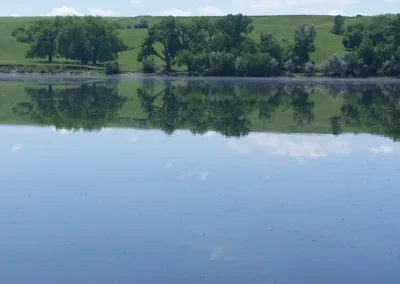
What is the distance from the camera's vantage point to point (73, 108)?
50.1 metres

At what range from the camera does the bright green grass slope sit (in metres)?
128

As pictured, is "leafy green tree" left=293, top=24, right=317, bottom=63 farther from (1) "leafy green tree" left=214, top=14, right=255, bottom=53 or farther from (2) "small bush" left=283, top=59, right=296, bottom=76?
(1) "leafy green tree" left=214, top=14, right=255, bottom=53

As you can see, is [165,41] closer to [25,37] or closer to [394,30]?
[25,37]

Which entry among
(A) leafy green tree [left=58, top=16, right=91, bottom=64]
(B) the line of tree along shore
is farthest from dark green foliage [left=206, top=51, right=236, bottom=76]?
(A) leafy green tree [left=58, top=16, right=91, bottom=64]

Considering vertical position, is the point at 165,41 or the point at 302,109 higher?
the point at 302,109

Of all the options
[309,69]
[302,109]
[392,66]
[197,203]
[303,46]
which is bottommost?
[309,69]

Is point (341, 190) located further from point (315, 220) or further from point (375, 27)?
point (375, 27)

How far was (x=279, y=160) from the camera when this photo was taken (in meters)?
28.0

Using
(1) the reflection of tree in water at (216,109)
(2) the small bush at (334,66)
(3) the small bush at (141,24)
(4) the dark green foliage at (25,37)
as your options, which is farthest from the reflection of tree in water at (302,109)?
(3) the small bush at (141,24)

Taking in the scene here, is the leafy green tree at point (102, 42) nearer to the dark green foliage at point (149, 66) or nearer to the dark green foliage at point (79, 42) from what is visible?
the dark green foliage at point (79, 42)

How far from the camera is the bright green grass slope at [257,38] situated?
5031 inches

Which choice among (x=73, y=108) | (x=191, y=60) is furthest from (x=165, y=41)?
(x=73, y=108)

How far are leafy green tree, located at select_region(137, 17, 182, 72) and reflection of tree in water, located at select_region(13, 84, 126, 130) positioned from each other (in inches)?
2180

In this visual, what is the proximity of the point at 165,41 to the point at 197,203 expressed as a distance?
10646 centimetres
